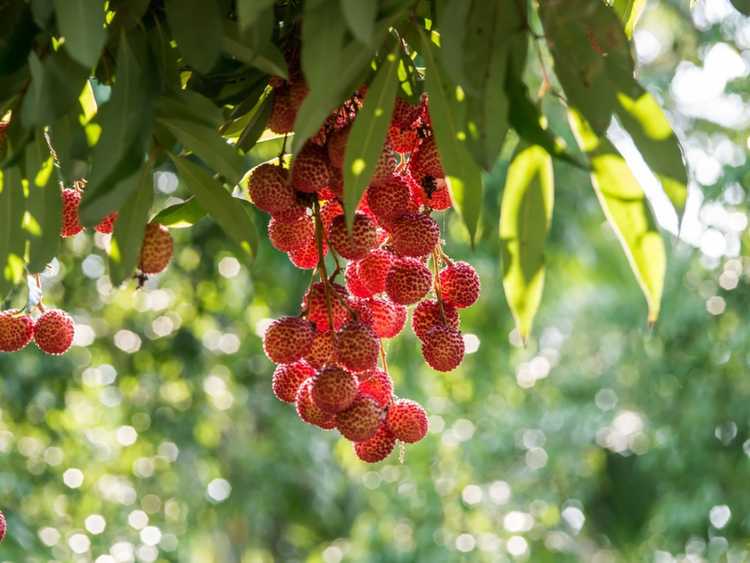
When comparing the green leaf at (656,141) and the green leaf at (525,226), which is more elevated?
the green leaf at (656,141)

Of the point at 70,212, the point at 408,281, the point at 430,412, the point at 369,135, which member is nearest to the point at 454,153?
the point at 369,135

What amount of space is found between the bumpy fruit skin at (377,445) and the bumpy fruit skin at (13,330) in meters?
0.22

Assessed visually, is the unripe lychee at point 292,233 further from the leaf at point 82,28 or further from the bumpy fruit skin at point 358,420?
the leaf at point 82,28

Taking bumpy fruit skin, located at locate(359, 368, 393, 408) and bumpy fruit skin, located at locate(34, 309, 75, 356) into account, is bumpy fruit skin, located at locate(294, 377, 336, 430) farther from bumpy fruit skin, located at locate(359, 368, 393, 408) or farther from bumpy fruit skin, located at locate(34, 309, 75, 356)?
bumpy fruit skin, located at locate(34, 309, 75, 356)

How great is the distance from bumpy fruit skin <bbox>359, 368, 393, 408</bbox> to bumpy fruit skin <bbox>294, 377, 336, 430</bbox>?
36 millimetres

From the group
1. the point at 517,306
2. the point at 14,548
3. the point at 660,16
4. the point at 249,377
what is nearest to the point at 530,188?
the point at 517,306

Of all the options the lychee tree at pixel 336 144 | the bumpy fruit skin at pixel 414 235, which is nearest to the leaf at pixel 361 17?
the lychee tree at pixel 336 144

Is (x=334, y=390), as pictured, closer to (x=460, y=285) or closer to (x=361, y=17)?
(x=460, y=285)

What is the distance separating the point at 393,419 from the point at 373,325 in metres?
0.06

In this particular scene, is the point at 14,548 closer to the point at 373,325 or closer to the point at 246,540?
the point at 373,325

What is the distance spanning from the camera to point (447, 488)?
15.3ft

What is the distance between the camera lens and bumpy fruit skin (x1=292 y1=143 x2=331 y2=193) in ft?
2.12

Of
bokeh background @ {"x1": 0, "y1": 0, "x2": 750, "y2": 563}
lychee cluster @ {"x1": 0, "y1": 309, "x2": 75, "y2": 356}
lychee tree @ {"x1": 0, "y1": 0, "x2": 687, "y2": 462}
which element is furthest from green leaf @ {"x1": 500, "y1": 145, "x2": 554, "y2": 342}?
bokeh background @ {"x1": 0, "y1": 0, "x2": 750, "y2": 563}

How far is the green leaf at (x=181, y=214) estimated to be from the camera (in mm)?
734
